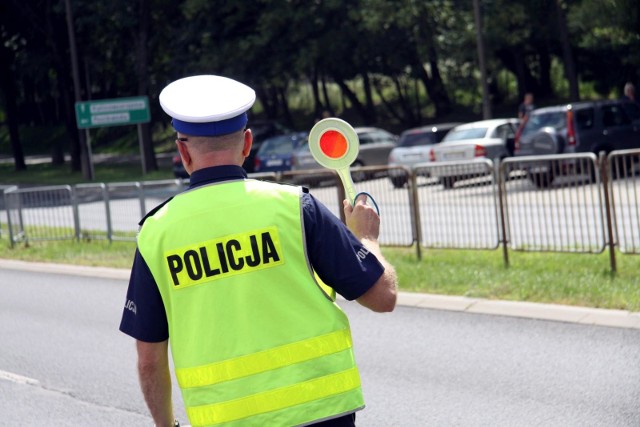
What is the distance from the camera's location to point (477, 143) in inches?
969

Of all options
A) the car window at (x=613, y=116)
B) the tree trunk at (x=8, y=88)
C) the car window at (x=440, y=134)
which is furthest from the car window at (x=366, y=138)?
the tree trunk at (x=8, y=88)

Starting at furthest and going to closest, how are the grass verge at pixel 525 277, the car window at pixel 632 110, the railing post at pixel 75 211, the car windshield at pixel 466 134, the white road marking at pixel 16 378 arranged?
the car windshield at pixel 466 134 < the car window at pixel 632 110 < the railing post at pixel 75 211 < the grass verge at pixel 525 277 < the white road marking at pixel 16 378

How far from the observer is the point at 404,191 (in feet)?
42.4

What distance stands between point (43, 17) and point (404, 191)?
115ft

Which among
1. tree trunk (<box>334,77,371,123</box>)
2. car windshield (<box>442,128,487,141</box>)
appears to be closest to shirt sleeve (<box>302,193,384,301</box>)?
car windshield (<box>442,128,487,141</box>)

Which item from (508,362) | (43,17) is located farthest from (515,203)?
(43,17)

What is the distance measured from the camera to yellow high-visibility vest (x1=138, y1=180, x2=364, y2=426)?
9.59 feet

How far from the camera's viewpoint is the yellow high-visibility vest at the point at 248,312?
2924mm

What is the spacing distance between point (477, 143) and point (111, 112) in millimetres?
17554

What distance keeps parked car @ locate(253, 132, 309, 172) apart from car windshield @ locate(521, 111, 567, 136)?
7.94 m

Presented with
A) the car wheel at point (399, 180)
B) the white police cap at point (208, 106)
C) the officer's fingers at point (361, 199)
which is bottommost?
the car wheel at point (399, 180)

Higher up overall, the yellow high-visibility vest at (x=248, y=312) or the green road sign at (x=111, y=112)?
the green road sign at (x=111, y=112)

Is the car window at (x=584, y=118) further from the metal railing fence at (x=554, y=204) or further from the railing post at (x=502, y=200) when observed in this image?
the railing post at (x=502, y=200)

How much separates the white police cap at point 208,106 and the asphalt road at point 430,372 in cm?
385
